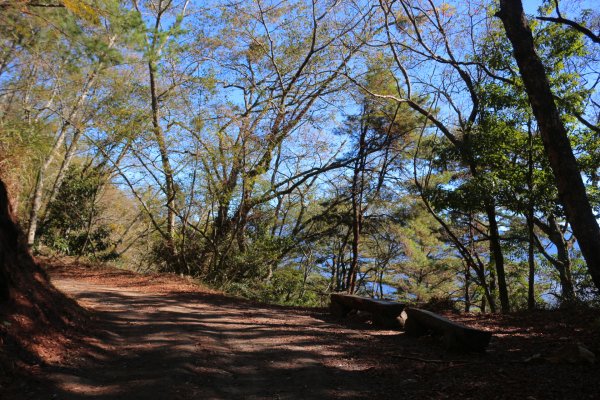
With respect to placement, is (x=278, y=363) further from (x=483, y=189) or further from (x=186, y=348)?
(x=483, y=189)

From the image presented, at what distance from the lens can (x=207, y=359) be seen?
15.8 ft

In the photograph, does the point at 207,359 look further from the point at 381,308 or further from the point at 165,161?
the point at 165,161

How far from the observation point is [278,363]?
4.86m

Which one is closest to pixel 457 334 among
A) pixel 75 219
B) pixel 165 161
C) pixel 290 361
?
pixel 290 361

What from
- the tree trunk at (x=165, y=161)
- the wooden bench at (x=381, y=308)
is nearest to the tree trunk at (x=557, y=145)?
the wooden bench at (x=381, y=308)

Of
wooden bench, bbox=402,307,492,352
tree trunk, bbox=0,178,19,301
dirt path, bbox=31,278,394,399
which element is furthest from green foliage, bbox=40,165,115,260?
wooden bench, bbox=402,307,492,352

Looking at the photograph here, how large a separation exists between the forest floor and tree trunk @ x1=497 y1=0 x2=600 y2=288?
→ 3.75 ft

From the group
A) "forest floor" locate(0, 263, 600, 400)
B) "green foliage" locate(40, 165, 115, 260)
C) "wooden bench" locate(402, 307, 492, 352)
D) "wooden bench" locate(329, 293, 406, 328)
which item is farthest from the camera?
"green foliage" locate(40, 165, 115, 260)

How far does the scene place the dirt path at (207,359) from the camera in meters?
3.85

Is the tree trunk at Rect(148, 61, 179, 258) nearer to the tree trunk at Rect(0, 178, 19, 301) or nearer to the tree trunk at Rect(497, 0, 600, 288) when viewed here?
the tree trunk at Rect(0, 178, 19, 301)

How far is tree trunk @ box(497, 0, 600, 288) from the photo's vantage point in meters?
4.74

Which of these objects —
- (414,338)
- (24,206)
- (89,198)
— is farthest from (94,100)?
(414,338)

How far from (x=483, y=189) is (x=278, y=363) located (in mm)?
5768

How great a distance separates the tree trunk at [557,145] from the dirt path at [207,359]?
9.73 feet
